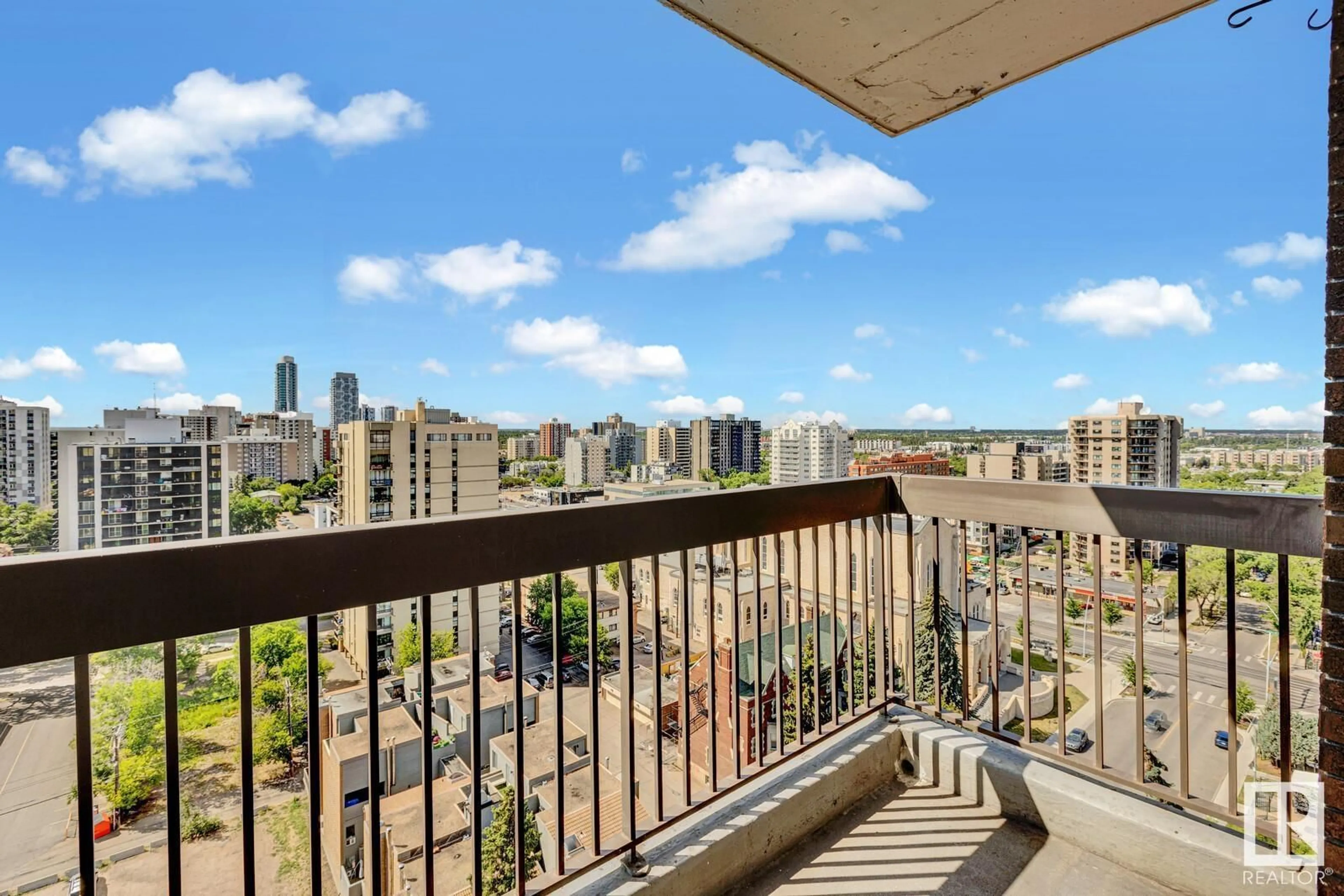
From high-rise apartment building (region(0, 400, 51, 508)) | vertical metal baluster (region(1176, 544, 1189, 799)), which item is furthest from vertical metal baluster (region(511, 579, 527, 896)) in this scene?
high-rise apartment building (region(0, 400, 51, 508))

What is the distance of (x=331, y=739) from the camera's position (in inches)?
54.2

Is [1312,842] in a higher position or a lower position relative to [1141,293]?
lower

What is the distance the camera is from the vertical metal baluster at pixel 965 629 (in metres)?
1.94

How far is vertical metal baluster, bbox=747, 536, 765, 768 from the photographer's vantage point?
171cm

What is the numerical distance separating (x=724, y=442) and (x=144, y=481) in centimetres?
1594

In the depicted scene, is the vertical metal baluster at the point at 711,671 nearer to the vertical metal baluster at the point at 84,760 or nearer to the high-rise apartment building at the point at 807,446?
the vertical metal baluster at the point at 84,760

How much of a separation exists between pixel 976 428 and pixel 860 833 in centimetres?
758

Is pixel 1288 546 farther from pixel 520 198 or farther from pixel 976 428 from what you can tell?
pixel 520 198

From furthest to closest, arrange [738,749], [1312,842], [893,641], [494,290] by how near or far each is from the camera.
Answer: [494,290]
[893,641]
[738,749]
[1312,842]

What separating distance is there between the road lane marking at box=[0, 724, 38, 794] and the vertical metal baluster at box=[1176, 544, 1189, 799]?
259 cm

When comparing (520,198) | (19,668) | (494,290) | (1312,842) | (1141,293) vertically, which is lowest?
(1312,842)

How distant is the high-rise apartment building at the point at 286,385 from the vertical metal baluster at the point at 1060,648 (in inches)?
545

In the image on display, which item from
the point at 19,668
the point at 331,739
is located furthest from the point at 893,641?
the point at 19,668

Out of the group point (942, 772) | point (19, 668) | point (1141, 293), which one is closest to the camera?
point (19, 668)
